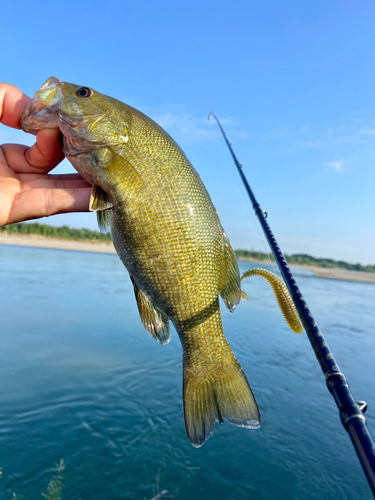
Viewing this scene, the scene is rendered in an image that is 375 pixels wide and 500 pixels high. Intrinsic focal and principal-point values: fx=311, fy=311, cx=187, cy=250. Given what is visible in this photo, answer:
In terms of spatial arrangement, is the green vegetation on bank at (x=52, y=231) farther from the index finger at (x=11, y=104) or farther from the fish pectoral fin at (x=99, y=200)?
the fish pectoral fin at (x=99, y=200)

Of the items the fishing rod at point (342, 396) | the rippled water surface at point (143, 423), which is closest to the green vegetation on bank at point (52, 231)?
the rippled water surface at point (143, 423)

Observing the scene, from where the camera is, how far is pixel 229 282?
1.93m

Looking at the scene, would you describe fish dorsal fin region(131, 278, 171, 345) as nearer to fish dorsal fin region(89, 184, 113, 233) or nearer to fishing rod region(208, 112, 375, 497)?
fish dorsal fin region(89, 184, 113, 233)

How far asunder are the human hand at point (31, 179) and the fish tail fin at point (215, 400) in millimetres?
1462

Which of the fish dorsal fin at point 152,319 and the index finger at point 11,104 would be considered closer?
the fish dorsal fin at point 152,319

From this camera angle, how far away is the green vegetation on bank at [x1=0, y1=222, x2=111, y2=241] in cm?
3960

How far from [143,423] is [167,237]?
15.0 feet

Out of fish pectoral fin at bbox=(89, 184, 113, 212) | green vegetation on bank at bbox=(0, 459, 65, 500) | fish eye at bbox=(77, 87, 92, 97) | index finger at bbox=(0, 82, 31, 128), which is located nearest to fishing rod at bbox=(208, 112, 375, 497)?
fish pectoral fin at bbox=(89, 184, 113, 212)

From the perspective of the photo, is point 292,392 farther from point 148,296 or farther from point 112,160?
point 112,160

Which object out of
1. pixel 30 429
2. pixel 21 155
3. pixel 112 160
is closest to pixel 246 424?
pixel 112 160

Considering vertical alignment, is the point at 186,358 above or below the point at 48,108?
below

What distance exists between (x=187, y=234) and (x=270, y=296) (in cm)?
2013

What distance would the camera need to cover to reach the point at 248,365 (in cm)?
805

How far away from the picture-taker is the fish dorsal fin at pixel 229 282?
190 cm
